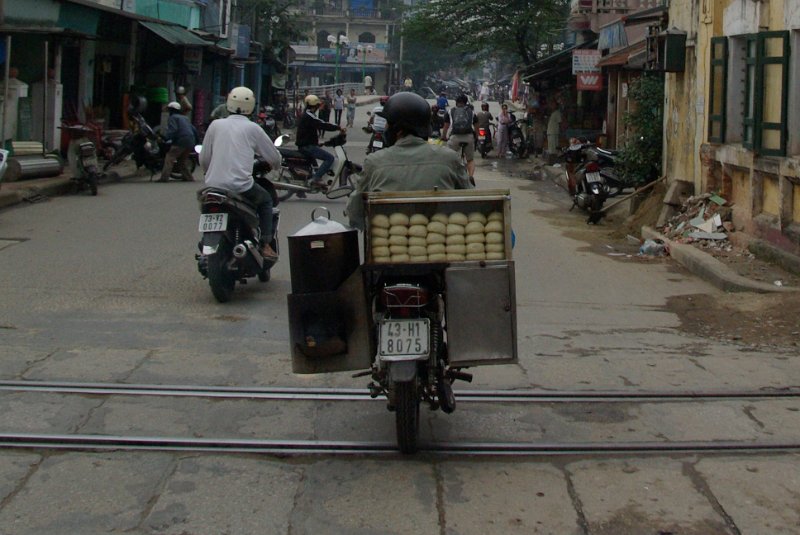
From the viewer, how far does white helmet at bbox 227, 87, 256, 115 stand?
9.09 m

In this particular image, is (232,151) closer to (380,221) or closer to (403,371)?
(380,221)

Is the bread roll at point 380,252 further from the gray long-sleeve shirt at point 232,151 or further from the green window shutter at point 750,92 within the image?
the green window shutter at point 750,92

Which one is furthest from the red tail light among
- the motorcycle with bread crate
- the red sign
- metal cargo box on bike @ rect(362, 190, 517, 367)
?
the red sign

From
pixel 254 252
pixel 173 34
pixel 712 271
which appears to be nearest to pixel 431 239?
pixel 254 252

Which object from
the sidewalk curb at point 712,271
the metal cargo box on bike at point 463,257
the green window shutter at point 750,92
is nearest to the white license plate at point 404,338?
the metal cargo box on bike at point 463,257

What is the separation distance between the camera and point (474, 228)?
5.17m

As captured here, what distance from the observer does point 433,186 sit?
5.49m

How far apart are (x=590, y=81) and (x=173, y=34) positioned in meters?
10.0

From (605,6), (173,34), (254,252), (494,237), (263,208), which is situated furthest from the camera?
(605,6)

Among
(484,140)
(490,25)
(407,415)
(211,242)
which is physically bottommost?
(407,415)

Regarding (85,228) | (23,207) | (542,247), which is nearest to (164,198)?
(23,207)

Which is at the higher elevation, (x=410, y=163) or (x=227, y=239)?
(x=410, y=163)

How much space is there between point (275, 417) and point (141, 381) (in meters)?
1.06

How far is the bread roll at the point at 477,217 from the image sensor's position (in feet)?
17.1
